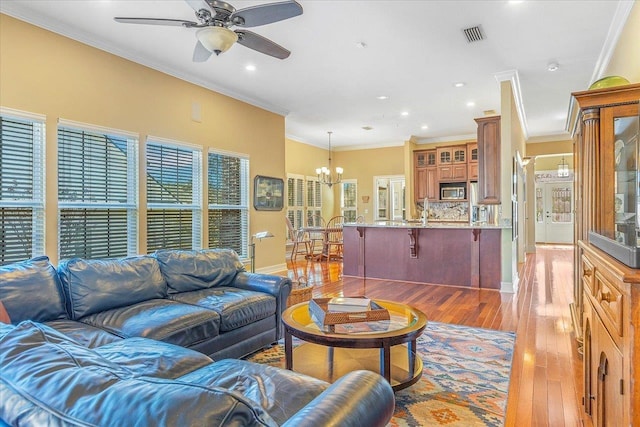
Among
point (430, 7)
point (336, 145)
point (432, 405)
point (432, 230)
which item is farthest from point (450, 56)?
point (336, 145)

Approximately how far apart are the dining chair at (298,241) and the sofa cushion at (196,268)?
4.81 m

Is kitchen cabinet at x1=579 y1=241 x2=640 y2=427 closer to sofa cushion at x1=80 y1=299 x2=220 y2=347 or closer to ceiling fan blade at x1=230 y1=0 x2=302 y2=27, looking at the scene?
sofa cushion at x1=80 y1=299 x2=220 y2=347

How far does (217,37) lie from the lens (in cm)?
284

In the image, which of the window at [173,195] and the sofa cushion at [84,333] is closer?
the sofa cushion at [84,333]

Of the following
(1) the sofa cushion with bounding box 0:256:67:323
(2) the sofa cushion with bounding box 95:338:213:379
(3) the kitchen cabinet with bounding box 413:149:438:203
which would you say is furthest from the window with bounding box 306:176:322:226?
(2) the sofa cushion with bounding box 95:338:213:379

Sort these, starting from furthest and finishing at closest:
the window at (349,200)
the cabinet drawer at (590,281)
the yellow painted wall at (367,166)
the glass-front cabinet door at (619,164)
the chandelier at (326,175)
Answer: the window at (349,200), the yellow painted wall at (367,166), the chandelier at (326,175), the glass-front cabinet door at (619,164), the cabinet drawer at (590,281)

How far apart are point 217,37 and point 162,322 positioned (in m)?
2.07

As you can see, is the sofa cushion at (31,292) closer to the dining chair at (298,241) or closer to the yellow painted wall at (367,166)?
the dining chair at (298,241)

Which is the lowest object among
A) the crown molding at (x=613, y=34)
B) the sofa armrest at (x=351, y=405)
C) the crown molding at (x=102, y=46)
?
the sofa armrest at (x=351, y=405)

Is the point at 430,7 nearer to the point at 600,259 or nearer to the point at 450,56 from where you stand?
the point at 450,56

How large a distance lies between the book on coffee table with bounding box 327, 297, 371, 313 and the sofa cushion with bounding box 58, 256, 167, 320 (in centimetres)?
140

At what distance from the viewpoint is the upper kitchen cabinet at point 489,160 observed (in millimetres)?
5711

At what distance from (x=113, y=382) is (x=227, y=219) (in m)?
5.26

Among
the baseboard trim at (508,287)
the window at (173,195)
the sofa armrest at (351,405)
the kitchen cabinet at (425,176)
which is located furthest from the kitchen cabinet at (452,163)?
the sofa armrest at (351,405)
